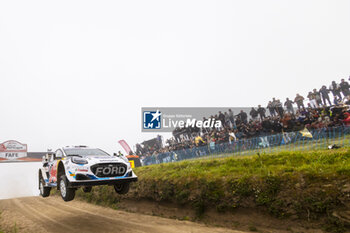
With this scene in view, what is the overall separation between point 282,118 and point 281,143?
141 inches

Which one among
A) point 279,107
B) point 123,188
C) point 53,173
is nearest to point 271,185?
point 123,188

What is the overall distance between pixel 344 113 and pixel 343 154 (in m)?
6.23

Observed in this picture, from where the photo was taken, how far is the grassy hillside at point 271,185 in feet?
30.5

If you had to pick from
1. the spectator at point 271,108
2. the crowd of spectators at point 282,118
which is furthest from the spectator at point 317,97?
the spectator at point 271,108

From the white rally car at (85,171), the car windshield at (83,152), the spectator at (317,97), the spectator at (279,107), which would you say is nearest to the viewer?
the white rally car at (85,171)

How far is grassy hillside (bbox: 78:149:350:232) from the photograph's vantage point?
930 centimetres

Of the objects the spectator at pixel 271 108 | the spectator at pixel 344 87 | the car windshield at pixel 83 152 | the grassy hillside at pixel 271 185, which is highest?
the spectator at pixel 344 87

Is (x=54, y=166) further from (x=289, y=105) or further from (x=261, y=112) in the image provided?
(x=289, y=105)

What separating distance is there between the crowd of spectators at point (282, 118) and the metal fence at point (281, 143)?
1.86m

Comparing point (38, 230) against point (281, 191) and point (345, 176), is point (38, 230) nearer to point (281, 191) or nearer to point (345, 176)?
point (281, 191)

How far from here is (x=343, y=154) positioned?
34.4 feet

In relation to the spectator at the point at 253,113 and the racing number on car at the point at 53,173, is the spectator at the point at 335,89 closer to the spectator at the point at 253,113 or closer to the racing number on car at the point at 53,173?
the spectator at the point at 253,113

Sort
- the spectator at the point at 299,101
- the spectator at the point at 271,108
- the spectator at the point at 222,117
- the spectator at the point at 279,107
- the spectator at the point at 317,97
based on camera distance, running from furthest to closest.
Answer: the spectator at the point at 222,117 < the spectator at the point at 271,108 < the spectator at the point at 279,107 < the spectator at the point at 299,101 < the spectator at the point at 317,97

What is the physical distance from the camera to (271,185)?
10828 millimetres
